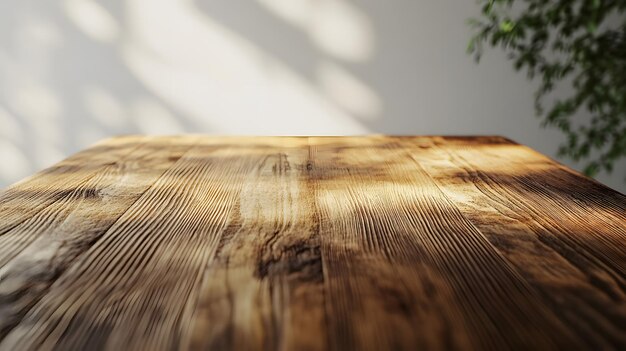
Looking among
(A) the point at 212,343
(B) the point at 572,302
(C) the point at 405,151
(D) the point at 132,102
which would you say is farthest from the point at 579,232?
(D) the point at 132,102

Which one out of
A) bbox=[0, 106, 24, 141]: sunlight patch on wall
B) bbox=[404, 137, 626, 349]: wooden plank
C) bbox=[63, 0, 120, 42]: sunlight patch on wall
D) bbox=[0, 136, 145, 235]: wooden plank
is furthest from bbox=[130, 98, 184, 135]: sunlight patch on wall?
bbox=[404, 137, 626, 349]: wooden plank

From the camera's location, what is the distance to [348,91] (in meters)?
2.88

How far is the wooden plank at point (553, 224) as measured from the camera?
2.00ft

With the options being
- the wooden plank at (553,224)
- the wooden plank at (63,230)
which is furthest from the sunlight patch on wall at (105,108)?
the wooden plank at (553,224)

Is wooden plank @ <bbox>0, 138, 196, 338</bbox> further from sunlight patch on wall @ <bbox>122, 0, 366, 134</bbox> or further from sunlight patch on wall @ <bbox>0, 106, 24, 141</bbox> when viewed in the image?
sunlight patch on wall @ <bbox>0, 106, 24, 141</bbox>

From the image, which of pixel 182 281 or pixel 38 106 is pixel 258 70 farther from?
pixel 182 281

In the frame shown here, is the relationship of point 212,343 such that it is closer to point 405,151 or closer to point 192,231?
point 192,231

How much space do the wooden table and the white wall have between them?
166cm

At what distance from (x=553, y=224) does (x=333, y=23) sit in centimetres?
207

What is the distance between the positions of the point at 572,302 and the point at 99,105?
8.67 ft

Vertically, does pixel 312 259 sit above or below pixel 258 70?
below

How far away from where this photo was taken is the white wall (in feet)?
9.19

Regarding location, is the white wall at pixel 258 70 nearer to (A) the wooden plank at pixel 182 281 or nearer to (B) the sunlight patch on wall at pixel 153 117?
(B) the sunlight patch on wall at pixel 153 117

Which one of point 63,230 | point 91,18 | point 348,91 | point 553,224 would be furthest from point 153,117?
point 553,224
